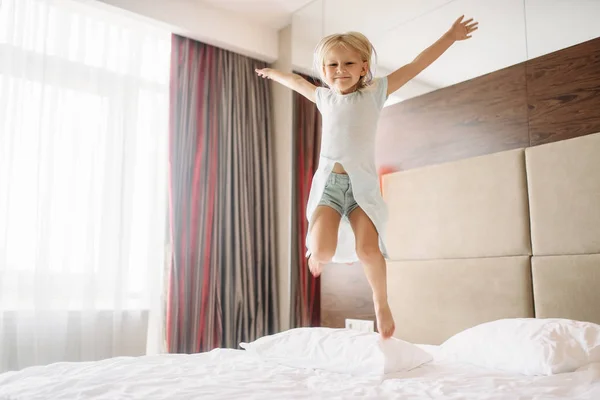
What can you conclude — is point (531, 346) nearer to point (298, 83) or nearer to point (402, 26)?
point (298, 83)

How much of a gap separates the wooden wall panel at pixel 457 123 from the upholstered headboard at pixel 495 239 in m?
0.10

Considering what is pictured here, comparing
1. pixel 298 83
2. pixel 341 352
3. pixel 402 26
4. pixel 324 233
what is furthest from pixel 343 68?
pixel 402 26

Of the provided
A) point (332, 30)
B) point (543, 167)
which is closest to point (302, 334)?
point (543, 167)

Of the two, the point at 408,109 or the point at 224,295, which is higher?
the point at 408,109

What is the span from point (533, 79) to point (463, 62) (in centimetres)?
42

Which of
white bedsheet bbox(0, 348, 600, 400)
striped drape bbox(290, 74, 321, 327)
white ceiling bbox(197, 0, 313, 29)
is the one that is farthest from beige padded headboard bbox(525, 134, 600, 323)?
white ceiling bbox(197, 0, 313, 29)

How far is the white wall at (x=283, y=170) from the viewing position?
150 inches

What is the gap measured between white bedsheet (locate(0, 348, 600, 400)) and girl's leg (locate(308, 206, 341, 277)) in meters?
0.43

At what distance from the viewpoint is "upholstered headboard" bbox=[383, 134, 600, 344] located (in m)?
2.25

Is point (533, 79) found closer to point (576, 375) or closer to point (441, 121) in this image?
point (441, 121)

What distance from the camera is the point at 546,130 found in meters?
2.46

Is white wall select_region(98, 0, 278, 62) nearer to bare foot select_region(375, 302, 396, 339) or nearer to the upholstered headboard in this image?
the upholstered headboard

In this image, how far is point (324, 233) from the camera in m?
2.00

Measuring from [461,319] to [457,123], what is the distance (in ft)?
3.35
